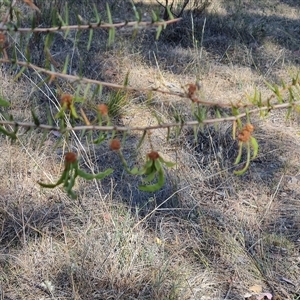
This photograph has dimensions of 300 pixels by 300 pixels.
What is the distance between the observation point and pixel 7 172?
2.66 meters

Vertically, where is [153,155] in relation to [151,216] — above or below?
above

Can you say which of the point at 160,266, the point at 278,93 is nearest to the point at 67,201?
the point at 160,266

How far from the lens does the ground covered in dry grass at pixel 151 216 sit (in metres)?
2.15

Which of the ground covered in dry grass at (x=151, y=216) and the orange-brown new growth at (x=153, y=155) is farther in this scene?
the ground covered in dry grass at (x=151, y=216)

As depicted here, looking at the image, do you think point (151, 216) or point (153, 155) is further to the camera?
point (151, 216)

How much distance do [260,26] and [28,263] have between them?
3779 mm

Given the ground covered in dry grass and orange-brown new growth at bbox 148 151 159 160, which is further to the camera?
the ground covered in dry grass

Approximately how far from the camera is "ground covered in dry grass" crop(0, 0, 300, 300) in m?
2.15

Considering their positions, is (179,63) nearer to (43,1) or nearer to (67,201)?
(43,1)

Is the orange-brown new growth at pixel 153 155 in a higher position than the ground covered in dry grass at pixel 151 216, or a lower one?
higher

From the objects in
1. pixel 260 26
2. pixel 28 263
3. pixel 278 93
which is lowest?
pixel 28 263

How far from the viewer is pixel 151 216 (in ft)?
8.20

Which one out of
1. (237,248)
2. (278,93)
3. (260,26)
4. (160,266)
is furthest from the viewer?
(260,26)

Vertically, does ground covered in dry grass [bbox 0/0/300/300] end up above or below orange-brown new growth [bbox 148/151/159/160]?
below
